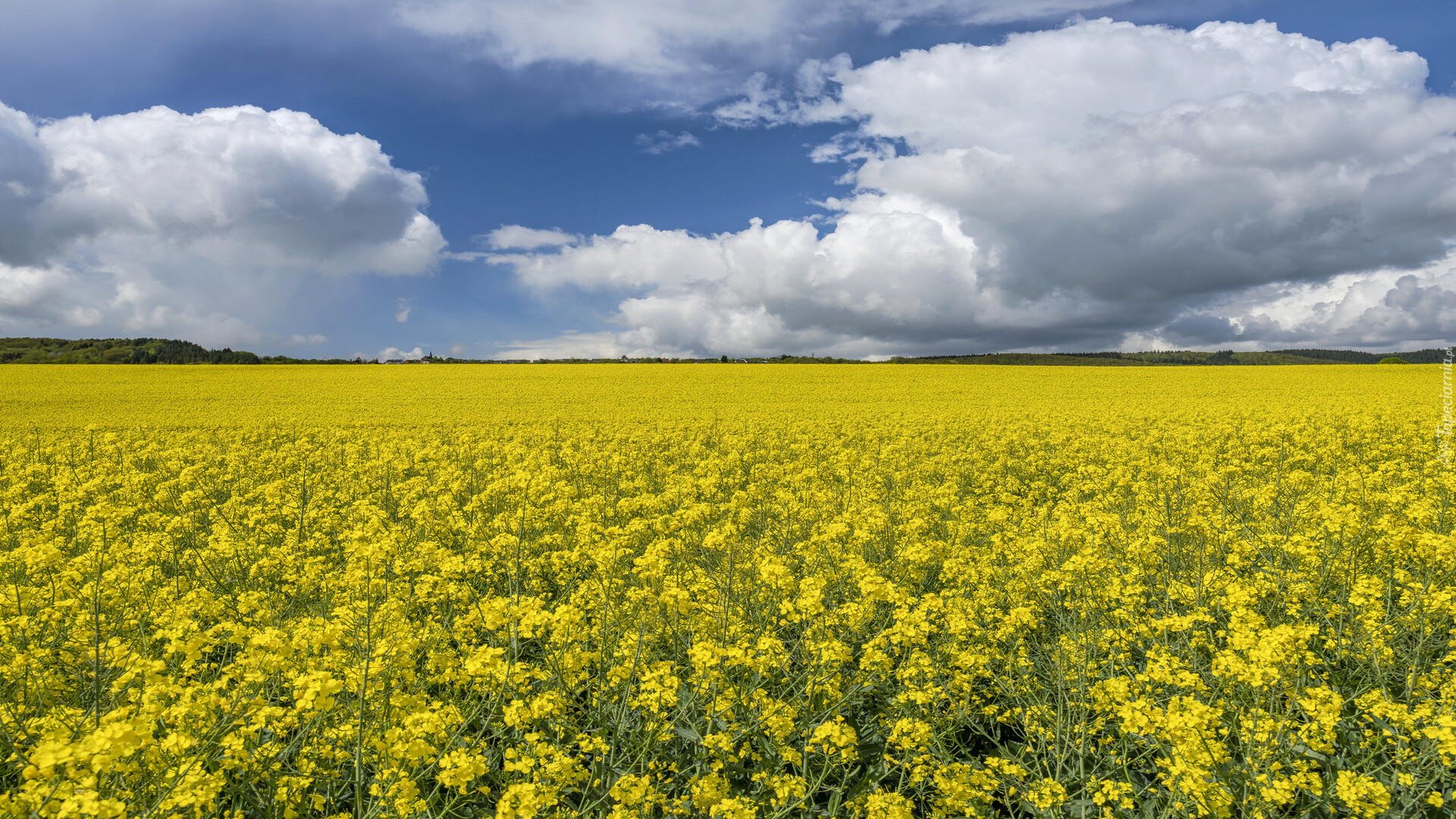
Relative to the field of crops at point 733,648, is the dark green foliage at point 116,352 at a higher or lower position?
higher

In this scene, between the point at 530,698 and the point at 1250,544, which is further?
the point at 1250,544

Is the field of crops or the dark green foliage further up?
the dark green foliage

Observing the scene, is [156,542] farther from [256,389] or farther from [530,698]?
[256,389]

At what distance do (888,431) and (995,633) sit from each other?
1455 centimetres

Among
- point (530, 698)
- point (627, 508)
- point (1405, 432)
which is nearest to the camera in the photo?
point (530, 698)

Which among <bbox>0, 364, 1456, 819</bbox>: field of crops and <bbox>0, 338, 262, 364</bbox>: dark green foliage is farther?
<bbox>0, 338, 262, 364</bbox>: dark green foliage

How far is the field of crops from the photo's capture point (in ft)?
11.6

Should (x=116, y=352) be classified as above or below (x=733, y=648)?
above

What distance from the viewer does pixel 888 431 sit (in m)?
19.4

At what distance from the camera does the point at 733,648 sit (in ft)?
13.9

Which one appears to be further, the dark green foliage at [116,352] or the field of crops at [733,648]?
the dark green foliage at [116,352]

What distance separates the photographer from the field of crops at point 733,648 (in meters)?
3.53

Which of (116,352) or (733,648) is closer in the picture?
(733,648)

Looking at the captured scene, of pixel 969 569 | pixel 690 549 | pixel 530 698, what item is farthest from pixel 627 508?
pixel 969 569
